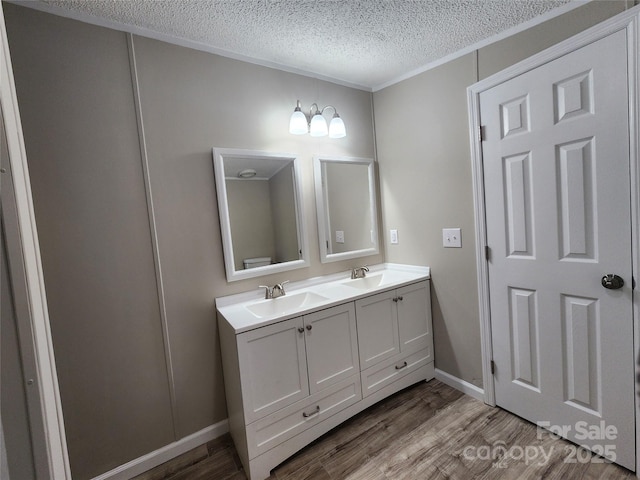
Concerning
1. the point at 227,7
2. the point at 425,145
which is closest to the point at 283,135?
the point at 227,7

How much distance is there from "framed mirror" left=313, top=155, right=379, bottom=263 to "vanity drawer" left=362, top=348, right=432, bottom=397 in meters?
0.84

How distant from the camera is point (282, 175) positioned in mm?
2006

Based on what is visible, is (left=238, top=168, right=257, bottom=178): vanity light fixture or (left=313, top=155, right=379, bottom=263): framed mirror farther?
(left=313, top=155, right=379, bottom=263): framed mirror

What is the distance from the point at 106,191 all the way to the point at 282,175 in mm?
1031

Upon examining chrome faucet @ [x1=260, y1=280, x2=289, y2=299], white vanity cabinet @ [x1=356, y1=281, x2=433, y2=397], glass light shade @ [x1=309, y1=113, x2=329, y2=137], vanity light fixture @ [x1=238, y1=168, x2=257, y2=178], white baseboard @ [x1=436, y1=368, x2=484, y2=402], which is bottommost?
white baseboard @ [x1=436, y1=368, x2=484, y2=402]

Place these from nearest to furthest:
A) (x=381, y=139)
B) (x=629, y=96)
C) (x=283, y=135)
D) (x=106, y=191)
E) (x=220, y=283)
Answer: (x=629, y=96), (x=106, y=191), (x=220, y=283), (x=283, y=135), (x=381, y=139)

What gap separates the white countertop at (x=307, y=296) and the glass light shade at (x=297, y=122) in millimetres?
1088

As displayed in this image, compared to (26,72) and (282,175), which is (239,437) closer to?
(282,175)

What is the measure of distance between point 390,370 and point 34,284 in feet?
6.38

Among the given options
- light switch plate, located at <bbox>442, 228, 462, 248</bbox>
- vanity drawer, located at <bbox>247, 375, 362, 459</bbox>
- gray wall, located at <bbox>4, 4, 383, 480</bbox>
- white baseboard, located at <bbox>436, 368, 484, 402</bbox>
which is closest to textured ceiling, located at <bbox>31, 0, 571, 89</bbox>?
gray wall, located at <bbox>4, 4, 383, 480</bbox>

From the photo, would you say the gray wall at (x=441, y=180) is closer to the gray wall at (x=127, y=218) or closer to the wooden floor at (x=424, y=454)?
the wooden floor at (x=424, y=454)

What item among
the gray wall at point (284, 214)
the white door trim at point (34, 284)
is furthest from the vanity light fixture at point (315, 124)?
the white door trim at point (34, 284)

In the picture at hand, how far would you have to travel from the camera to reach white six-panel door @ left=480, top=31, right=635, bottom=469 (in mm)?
1340

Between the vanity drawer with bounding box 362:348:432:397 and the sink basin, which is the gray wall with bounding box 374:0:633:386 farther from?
the sink basin
